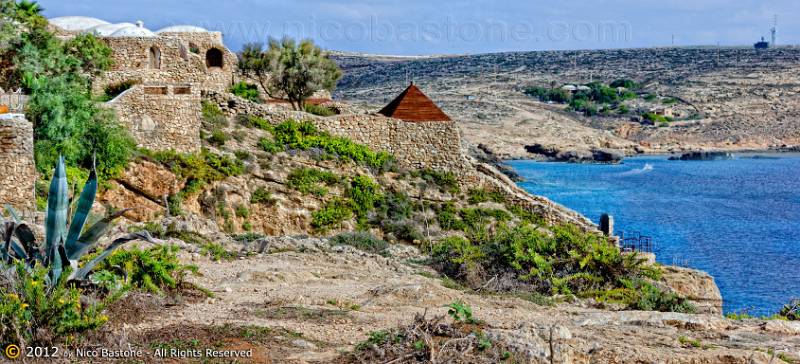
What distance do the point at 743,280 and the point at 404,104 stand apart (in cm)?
1261

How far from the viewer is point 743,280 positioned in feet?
93.5

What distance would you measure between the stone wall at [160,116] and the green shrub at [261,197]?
1.57 meters

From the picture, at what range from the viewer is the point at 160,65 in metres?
23.1

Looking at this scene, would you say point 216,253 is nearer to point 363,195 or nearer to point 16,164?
point 16,164

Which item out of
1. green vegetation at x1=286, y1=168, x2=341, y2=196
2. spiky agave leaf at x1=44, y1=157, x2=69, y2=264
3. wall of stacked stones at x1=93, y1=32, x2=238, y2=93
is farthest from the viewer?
wall of stacked stones at x1=93, y1=32, x2=238, y2=93

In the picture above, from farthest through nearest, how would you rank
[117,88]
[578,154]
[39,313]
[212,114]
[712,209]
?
[578,154] → [712,209] → [212,114] → [117,88] → [39,313]

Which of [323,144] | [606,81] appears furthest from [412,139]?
[606,81]

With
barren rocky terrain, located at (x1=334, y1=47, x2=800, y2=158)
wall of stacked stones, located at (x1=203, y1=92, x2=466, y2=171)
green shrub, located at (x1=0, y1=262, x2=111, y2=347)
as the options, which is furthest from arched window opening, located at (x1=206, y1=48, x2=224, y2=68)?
barren rocky terrain, located at (x1=334, y1=47, x2=800, y2=158)

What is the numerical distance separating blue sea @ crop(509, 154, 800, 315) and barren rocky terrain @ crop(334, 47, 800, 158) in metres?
14.8

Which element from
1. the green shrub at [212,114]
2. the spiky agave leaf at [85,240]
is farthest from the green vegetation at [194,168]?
the spiky agave leaf at [85,240]

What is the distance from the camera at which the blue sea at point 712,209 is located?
96.3 feet

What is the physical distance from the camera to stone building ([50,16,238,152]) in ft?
62.6

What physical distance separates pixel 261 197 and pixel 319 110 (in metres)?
6.48

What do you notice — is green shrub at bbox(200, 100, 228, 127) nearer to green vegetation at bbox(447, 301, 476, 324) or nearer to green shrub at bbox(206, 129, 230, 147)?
green shrub at bbox(206, 129, 230, 147)
